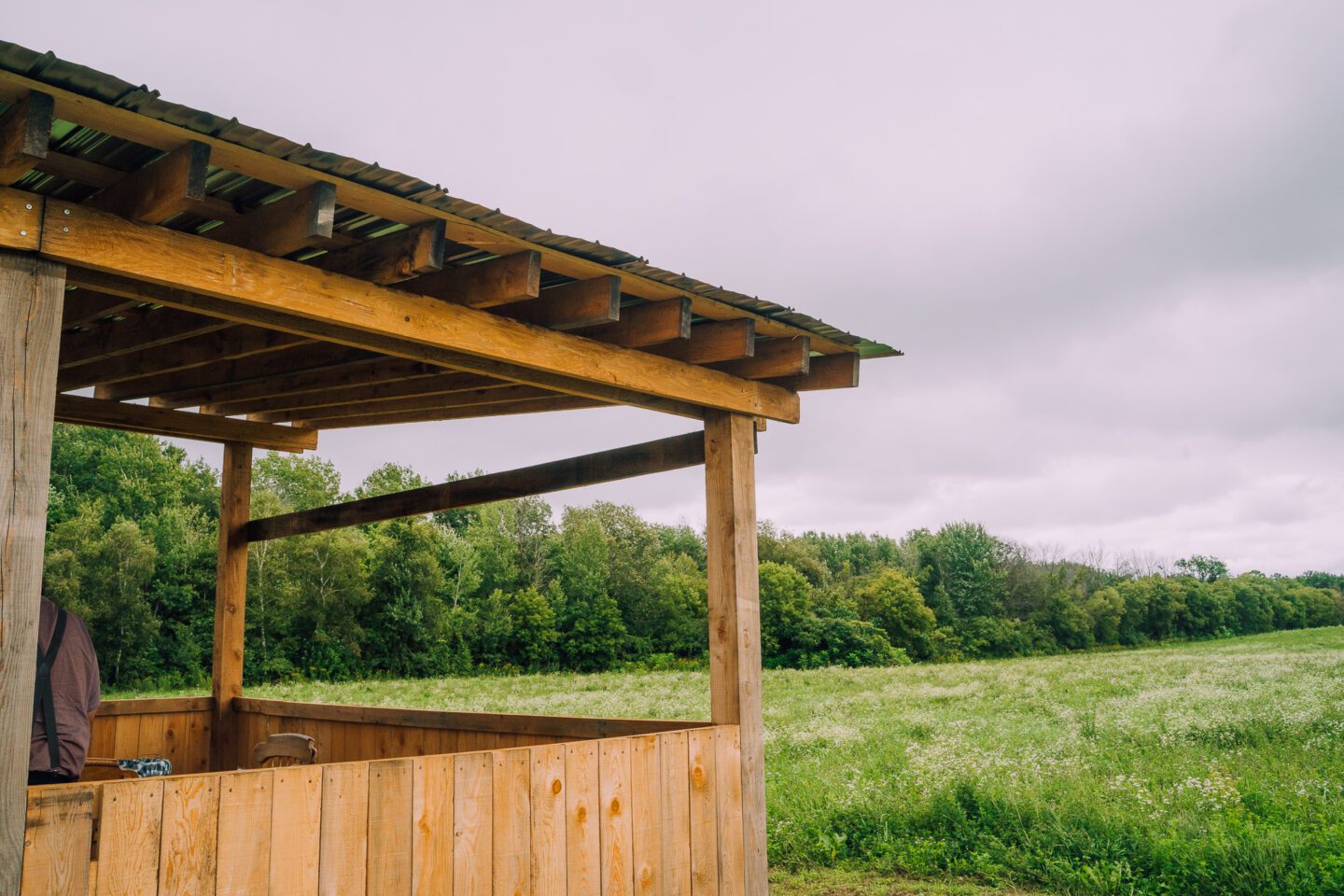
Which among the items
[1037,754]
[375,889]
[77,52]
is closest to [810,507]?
[77,52]

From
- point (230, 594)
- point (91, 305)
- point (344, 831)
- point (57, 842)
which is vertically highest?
point (91, 305)

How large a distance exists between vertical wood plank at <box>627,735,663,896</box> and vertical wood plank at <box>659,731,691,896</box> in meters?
0.03

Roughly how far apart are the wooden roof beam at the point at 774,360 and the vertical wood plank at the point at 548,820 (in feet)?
6.93

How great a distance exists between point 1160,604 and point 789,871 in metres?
44.5

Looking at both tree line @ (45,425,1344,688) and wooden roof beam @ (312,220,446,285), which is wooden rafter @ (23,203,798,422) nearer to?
wooden roof beam @ (312,220,446,285)

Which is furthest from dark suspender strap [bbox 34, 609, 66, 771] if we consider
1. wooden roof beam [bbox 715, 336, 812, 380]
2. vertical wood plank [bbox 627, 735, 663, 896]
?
wooden roof beam [bbox 715, 336, 812, 380]

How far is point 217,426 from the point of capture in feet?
23.1

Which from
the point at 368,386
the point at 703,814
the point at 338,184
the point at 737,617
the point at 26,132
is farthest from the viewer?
the point at 368,386

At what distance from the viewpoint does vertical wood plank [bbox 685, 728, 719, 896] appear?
4.53 m

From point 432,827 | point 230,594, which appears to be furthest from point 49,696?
point 230,594

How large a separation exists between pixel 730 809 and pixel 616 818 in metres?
0.74

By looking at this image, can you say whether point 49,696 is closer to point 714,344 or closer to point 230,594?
point 714,344

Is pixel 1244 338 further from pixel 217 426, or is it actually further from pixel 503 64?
pixel 217 426

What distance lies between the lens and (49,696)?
356cm
